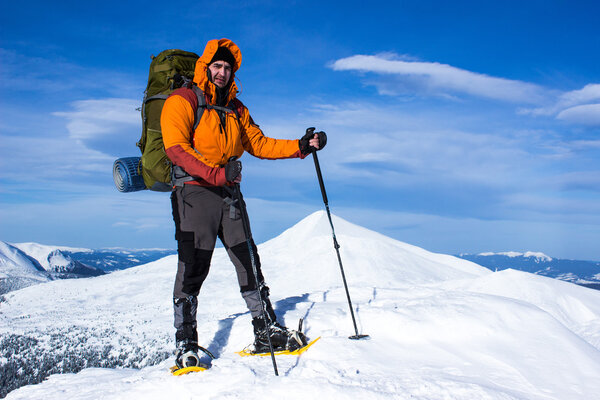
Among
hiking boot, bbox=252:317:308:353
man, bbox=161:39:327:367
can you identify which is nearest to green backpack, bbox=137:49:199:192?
man, bbox=161:39:327:367

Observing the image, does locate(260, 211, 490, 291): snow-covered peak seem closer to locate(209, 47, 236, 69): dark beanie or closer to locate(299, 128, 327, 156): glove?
locate(299, 128, 327, 156): glove

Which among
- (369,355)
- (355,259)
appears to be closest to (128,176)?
(369,355)

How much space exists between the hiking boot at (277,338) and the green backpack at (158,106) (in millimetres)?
2157

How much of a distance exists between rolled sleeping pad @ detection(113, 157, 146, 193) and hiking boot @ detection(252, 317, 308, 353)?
2561 millimetres

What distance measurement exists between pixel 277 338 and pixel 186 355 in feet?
3.52

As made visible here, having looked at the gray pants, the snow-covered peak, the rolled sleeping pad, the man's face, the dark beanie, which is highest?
the dark beanie

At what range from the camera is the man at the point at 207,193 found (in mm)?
4527

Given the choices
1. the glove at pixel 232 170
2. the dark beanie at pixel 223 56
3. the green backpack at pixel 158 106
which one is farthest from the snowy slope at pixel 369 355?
the dark beanie at pixel 223 56

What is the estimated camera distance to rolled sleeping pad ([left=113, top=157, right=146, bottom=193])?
5.65 metres

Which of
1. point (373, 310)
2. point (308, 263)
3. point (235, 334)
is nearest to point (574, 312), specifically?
point (373, 310)

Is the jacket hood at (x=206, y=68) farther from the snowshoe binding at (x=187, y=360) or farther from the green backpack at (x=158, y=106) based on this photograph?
the snowshoe binding at (x=187, y=360)

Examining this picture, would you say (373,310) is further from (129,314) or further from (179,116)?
(129,314)

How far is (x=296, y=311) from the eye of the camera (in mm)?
6547

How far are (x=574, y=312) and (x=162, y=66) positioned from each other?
541 inches
